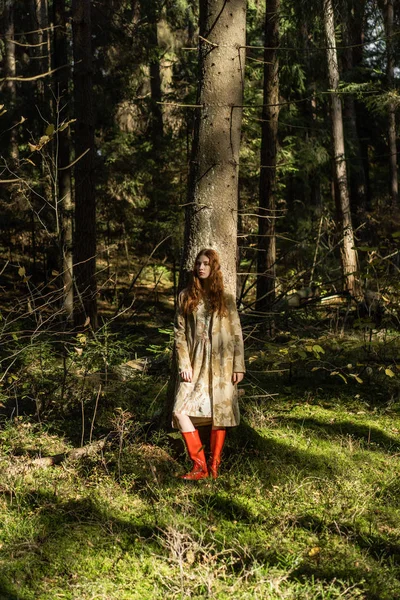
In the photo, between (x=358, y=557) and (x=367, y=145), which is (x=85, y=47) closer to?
(x=358, y=557)

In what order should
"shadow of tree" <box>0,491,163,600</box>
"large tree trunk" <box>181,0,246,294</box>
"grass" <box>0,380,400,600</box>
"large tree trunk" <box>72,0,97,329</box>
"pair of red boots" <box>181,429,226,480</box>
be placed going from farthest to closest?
"large tree trunk" <box>72,0,97,329</box>, "large tree trunk" <box>181,0,246,294</box>, "pair of red boots" <box>181,429,226,480</box>, "shadow of tree" <box>0,491,163,600</box>, "grass" <box>0,380,400,600</box>

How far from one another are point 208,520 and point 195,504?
0.25 metres

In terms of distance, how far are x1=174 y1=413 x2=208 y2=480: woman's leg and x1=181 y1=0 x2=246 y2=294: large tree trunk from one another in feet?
4.51

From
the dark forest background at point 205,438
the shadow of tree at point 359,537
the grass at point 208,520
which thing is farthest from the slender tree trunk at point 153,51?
the shadow of tree at point 359,537

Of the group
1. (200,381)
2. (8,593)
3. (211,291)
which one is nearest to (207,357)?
(200,381)

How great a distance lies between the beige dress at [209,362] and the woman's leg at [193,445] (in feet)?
0.24

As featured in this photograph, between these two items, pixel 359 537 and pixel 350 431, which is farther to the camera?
pixel 350 431

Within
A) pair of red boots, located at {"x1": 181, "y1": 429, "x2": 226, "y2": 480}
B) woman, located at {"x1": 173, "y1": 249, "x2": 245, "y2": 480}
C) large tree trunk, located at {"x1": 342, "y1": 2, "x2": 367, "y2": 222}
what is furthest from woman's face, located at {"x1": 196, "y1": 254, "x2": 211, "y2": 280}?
large tree trunk, located at {"x1": 342, "y1": 2, "x2": 367, "y2": 222}

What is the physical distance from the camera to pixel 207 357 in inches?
220

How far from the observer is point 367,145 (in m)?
28.8

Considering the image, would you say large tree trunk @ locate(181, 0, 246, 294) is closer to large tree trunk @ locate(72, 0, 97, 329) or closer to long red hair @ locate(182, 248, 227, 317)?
long red hair @ locate(182, 248, 227, 317)

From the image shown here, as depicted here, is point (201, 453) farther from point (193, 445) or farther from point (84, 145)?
point (84, 145)

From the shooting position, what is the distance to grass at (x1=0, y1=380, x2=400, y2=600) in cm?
395

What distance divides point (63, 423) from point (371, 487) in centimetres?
363
